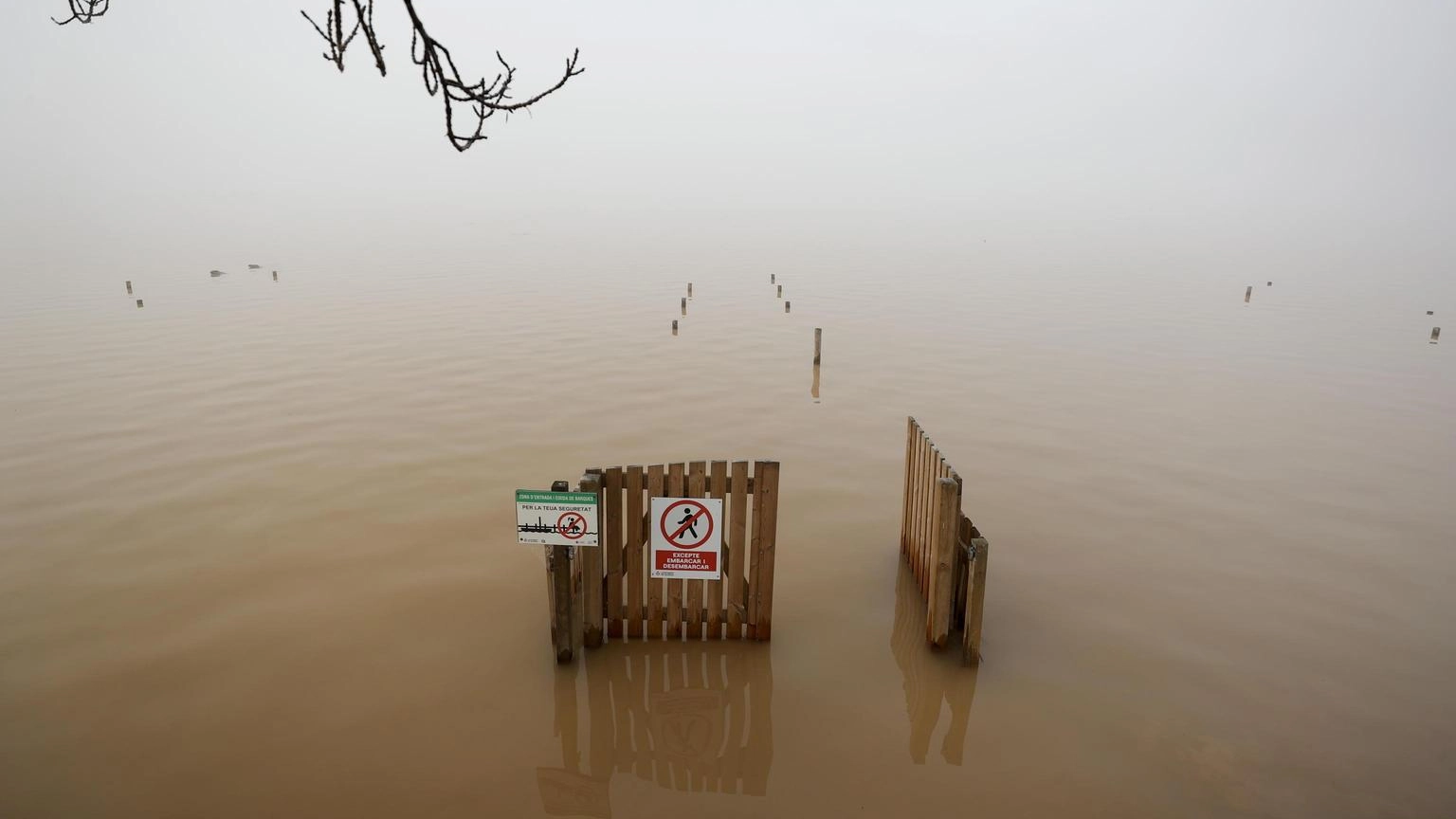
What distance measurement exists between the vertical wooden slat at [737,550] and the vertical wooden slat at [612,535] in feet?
2.65

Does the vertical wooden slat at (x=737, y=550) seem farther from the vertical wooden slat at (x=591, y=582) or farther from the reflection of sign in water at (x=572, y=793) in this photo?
the reflection of sign in water at (x=572, y=793)

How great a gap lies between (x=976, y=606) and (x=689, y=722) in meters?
2.21

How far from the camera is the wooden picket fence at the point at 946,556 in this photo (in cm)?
552

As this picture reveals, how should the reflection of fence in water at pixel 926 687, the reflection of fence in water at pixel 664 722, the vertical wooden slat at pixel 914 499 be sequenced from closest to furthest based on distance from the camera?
the reflection of fence in water at pixel 664 722
the reflection of fence in water at pixel 926 687
the vertical wooden slat at pixel 914 499

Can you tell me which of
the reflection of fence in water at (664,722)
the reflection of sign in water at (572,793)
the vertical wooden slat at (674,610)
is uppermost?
the vertical wooden slat at (674,610)

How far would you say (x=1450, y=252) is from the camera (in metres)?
53.2

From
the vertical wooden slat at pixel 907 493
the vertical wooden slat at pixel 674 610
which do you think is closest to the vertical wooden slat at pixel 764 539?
the vertical wooden slat at pixel 674 610

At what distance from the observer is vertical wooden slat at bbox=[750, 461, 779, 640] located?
5.42m

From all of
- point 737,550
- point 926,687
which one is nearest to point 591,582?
point 737,550

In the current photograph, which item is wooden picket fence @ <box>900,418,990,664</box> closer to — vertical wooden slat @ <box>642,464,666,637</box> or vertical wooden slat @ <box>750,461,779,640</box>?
vertical wooden slat @ <box>750,461,779,640</box>

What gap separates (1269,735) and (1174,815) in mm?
1209

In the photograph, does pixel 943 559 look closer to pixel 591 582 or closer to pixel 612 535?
pixel 612 535

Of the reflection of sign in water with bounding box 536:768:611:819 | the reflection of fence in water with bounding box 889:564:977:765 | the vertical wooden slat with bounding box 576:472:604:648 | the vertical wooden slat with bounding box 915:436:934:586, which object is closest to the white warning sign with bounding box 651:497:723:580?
the vertical wooden slat with bounding box 576:472:604:648

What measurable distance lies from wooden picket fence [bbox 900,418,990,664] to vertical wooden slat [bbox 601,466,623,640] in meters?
2.31
